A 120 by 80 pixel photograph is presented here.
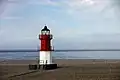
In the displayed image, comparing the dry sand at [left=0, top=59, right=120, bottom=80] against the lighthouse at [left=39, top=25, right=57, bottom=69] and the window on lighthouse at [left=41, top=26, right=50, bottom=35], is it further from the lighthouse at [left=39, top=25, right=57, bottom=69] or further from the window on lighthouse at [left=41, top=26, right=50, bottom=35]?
the window on lighthouse at [left=41, top=26, right=50, bottom=35]

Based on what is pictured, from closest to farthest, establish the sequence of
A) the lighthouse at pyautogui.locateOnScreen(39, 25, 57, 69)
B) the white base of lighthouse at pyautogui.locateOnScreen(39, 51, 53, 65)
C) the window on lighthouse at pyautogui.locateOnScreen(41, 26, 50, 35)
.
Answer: the lighthouse at pyautogui.locateOnScreen(39, 25, 57, 69)
the white base of lighthouse at pyautogui.locateOnScreen(39, 51, 53, 65)
the window on lighthouse at pyautogui.locateOnScreen(41, 26, 50, 35)

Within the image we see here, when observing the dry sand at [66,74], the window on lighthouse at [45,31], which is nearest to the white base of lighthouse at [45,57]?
the dry sand at [66,74]

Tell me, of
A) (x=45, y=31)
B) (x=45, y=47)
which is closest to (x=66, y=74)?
(x=45, y=47)

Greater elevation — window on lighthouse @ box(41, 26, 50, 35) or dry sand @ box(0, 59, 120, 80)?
window on lighthouse @ box(41, 26, 50, 35)

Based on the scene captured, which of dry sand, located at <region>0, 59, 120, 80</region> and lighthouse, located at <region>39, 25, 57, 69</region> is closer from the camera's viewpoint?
dry sand, located at <region>0, 59, 120, 80</region>

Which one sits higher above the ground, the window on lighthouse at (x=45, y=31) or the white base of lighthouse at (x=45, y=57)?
the window on lighthouse at (x=45, y=31)

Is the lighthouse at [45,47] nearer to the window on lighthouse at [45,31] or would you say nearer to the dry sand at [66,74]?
the window on lighthouse at [45,31]

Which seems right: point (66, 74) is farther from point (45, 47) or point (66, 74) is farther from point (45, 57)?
point (45, 57)

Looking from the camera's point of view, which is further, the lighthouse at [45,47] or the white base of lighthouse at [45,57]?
the white base of lighthouse at [45,57]

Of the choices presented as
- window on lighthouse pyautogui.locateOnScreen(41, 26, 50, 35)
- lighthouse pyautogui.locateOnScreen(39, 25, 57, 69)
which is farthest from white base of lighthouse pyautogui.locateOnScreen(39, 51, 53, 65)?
window on lighthouse pyautogui.locateOnScreen(41, 26, 50, 35)

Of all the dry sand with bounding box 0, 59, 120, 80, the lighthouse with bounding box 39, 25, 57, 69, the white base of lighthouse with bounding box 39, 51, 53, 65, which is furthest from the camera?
the white base of lighthouse with bounding box 39, 51, 53, 65

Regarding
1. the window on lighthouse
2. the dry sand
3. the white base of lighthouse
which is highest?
the window on lighthouse

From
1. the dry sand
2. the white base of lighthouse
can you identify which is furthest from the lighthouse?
the dry sand

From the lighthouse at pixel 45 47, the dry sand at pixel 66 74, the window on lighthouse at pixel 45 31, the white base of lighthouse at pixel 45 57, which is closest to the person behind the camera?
the dry sand at pixel 66 74
